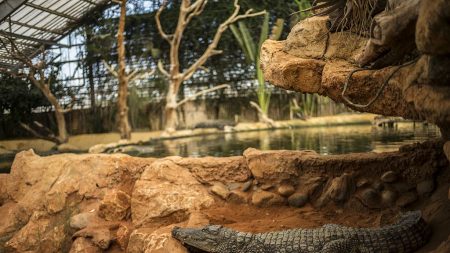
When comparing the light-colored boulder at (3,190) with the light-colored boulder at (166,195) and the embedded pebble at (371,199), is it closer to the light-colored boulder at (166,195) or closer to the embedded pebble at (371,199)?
the light-colored boulder at (166,195)

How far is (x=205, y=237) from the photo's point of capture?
2.72 metres

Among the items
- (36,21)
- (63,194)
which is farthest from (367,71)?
(36,21)

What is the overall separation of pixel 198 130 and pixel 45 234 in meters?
5.62

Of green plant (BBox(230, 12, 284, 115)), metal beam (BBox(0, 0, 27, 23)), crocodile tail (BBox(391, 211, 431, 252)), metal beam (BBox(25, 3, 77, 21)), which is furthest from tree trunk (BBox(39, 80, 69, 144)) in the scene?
crocodile tail (BBox(391, 211, 431, 252))

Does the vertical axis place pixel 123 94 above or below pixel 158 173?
above

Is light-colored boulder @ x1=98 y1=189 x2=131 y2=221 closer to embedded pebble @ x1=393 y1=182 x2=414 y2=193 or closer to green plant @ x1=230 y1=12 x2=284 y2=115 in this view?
embedded pebble @ x1=393 y1=182 x2=414 y2=193

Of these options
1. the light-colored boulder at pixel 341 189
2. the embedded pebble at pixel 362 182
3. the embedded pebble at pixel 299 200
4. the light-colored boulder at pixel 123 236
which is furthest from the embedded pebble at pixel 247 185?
the light-colored boulder at pixel 123 236

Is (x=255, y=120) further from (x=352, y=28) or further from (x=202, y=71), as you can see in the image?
(x=352, y=28)

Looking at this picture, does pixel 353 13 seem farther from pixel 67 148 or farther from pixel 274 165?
pixel 67 148

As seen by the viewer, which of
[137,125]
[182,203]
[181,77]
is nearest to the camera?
[182,203]

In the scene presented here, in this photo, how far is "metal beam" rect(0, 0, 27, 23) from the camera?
5055mm

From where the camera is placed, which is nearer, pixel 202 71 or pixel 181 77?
pixel 181 77

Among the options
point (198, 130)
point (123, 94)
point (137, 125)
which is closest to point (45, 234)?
point (123, 94)

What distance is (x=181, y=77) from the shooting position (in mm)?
8906
